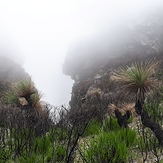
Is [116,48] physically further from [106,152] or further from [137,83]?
[106,152]

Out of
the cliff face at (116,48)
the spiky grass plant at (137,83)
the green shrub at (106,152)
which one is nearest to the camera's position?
the green shrub at (106,152)

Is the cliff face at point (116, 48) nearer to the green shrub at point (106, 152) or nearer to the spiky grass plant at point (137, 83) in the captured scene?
the spiky grass plant at point (137, 83)

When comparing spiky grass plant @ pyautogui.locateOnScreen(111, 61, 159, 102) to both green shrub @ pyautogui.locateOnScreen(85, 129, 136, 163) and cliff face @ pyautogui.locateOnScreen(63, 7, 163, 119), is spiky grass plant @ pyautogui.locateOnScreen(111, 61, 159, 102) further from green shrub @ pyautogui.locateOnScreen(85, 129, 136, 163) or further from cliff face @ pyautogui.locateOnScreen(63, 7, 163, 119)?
cliff face @ pyautogui.locateOnScreen(63, 7, 163, 119)

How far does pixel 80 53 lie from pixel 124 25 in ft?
36.2

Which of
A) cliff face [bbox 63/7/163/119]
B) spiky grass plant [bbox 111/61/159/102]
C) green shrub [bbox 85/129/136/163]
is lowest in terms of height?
green shrub [bbox 85/129/136/163]

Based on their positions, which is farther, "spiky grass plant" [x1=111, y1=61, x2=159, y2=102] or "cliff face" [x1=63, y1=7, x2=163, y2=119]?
"cliff face" [x1=63, y1=7, x2=163, y2=119]

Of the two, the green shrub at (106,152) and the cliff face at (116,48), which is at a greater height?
the cliff face at (116,48)

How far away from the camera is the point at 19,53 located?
83.6 metres

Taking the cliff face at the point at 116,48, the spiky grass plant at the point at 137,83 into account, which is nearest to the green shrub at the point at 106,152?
the spiky grass plant at the point at 137,83

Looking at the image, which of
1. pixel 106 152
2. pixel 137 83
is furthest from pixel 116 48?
pixel 106 152

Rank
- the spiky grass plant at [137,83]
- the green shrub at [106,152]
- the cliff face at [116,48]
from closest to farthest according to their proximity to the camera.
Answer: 1. the green shrub at [106,152]
2. the spiky grass plant at [137,83]
3. the cliff face at [116,48]

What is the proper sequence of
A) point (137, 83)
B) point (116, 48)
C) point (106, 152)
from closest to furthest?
point (106, 152) < point (137, 83) < point (116, 48)

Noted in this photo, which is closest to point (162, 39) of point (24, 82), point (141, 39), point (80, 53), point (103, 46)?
point (141, 39)

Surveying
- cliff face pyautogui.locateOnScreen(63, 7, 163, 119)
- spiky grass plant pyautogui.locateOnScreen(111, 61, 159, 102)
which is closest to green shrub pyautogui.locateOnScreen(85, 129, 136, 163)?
spiky grass plant pyautogui.locateOnScreen(111, 61, 159, 102)
